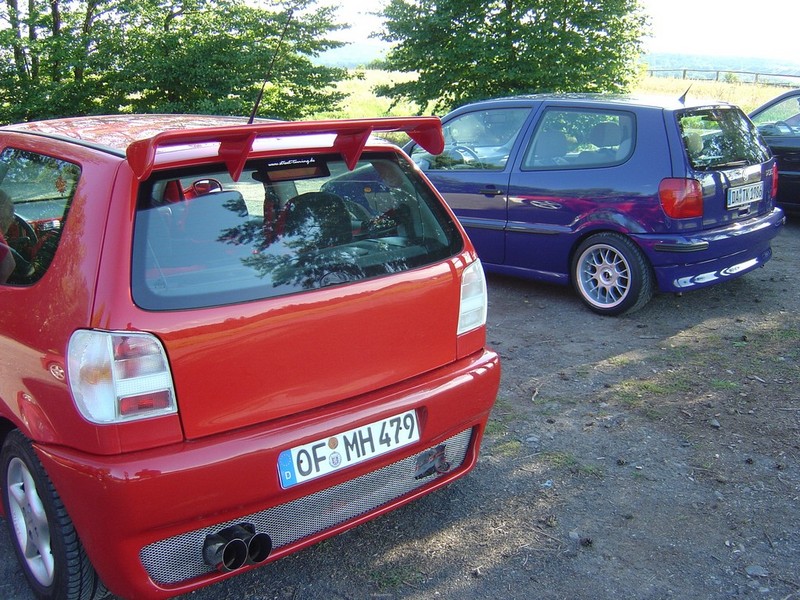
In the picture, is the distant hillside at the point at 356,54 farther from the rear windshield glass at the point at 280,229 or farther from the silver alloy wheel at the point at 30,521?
the silver alloy wheel at the point at 30,521

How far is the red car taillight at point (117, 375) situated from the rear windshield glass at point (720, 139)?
4.37 metres

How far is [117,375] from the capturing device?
2.21m

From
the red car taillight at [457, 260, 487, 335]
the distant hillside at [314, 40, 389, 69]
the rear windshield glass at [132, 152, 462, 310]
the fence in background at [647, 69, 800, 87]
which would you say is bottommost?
the fence in background at [647, 69, 800, 87]

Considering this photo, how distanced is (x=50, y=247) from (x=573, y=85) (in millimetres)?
12727

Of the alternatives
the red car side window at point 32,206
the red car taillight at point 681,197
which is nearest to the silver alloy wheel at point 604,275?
the red car taillight at point 681,197

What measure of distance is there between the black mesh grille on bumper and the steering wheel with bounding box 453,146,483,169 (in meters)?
3.89

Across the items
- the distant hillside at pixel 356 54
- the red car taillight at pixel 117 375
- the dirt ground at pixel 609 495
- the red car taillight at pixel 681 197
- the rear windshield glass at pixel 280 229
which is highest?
the distant hillside at pixel 356 54

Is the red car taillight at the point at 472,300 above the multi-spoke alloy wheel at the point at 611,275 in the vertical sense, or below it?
above

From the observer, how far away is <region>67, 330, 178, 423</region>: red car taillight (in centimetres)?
221

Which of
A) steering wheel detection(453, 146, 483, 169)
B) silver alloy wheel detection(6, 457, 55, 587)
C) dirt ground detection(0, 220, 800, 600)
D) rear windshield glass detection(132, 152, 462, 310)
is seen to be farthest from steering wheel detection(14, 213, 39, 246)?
steering wheel detection(453, 146, 483, 169)

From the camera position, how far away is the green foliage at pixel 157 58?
44.9 ft

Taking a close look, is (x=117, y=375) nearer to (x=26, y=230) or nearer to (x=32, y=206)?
(x=26, y=230)

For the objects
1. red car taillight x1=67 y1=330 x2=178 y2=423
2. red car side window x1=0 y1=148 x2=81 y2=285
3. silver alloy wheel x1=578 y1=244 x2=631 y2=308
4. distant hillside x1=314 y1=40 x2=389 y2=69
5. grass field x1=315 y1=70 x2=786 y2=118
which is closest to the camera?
red car taillight x1=67 y1=330 x2=178 y2=423

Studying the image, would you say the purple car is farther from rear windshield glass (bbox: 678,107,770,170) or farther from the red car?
the red car
